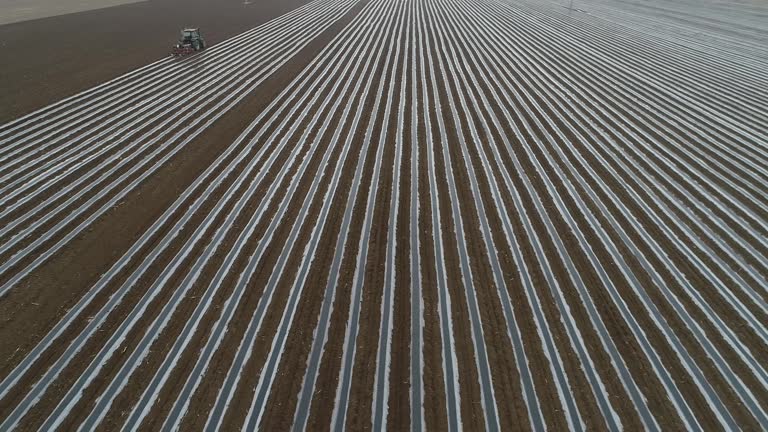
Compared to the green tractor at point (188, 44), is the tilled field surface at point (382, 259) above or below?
below

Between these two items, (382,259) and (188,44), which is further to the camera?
(188,44)

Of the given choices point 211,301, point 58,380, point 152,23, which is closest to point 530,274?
point 211,301

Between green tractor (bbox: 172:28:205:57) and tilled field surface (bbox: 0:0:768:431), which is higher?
green tractor (bbox: 172:28:205:57)

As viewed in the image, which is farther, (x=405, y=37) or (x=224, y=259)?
(x=405, y=37)

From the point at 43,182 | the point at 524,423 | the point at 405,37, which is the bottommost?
the point at 524,423

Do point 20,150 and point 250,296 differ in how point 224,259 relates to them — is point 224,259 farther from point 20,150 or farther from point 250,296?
point 20,150

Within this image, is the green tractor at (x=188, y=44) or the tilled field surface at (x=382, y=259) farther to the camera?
the green tractor at (x=188, y=44)

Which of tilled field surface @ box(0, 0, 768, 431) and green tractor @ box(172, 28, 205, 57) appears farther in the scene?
green tractor @ box(172, 28, 205, 57)

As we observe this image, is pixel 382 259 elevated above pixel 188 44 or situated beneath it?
situated beneath
